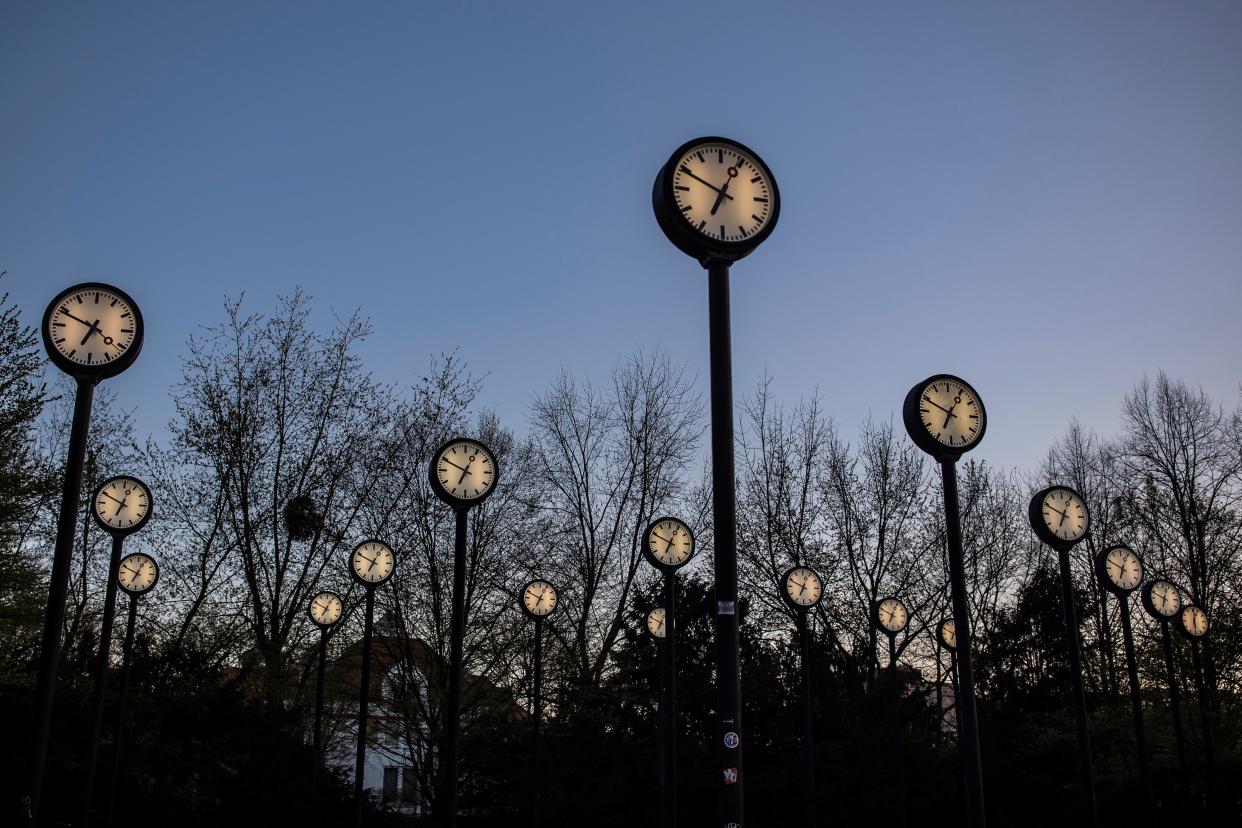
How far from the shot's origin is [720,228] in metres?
6.43

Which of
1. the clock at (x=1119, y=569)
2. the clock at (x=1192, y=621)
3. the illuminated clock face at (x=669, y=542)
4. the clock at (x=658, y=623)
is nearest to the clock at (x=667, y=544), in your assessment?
the illuminated clock face at (x=669, y=542)

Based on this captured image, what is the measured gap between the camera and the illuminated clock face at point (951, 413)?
9227mm

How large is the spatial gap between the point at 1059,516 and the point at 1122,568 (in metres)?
4.82

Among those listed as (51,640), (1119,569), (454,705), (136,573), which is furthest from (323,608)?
(1119,569)

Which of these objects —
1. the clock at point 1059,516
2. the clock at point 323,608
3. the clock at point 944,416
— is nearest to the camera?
the clock at point 944,416

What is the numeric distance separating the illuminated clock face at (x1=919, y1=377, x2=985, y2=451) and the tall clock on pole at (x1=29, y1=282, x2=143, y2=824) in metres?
7.16

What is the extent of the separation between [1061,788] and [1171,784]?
3191 millimetres

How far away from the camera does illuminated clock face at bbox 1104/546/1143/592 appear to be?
1562cm

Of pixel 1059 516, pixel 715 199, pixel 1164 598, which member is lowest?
pixel 1059 516

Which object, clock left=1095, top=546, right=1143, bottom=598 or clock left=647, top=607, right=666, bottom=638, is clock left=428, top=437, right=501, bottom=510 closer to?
clock left=647, top=607, right=666, bottom=638

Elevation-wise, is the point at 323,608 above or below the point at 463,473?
below

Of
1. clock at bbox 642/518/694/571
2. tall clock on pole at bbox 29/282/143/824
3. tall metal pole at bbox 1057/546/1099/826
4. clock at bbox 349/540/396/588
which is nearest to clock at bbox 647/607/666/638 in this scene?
clock at bbox 642/518/694/571

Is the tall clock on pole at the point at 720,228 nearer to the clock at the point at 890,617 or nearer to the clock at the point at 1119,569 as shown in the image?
the clock at the point at 1119,569

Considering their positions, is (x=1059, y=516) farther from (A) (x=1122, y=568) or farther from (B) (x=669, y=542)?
(B) (x=669, y=542)
